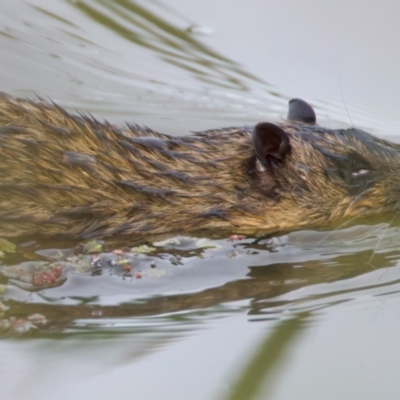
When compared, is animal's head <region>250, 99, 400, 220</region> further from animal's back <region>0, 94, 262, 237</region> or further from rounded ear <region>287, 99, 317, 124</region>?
rounded ear <region>287, 99, 317, 124</region>

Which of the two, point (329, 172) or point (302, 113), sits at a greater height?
point (302, 113)

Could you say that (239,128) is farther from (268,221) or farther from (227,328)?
(227,328)

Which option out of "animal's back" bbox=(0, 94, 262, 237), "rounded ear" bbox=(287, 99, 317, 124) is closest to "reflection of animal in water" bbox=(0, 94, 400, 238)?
"animal's back" bbox=(0, 94, 262, 237)

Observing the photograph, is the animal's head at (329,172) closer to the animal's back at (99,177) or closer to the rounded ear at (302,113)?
the animal's back at (99,177)

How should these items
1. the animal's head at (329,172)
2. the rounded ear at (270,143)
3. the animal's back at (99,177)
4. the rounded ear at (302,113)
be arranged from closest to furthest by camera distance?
the animal's back at (99,177), the rounded ear at (270,143), the animal's head at (329,172), the rounded ear at (302,113)

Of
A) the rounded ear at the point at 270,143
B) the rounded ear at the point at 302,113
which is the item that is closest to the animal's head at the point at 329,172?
the rounded ear at the point at 270,143

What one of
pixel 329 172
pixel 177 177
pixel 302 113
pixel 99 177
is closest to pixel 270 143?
pixel 329 172

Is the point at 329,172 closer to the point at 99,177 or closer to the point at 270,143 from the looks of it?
the point at 270,143

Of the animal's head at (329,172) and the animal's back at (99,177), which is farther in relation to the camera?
the animal's head at (329,172)
